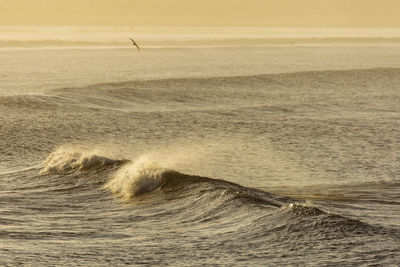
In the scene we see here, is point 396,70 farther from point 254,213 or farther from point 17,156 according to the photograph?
point 254,213

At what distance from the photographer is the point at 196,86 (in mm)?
57375

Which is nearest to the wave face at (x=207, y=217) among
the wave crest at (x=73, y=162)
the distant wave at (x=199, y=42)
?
the wave crest at (x=73, y=162)

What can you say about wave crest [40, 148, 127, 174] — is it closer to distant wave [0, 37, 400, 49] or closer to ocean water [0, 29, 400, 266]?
ocean water [0, 29, 400, 266]

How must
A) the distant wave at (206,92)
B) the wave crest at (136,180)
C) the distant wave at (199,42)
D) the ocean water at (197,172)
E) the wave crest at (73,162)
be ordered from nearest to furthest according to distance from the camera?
the ocean water at (197,172)
the wave crest at (136,180)
the wave crest at (73,162)
the distant wave at (206,92)
the distant wave at (199,42)

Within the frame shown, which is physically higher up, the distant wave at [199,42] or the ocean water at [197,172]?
the distant wave at [199,42]

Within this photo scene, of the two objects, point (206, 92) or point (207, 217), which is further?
point (206, 92)

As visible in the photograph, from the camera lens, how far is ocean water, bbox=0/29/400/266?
17094 mm

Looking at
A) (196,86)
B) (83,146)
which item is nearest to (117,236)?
(83,146)

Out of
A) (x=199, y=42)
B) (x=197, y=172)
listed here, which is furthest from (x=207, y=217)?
(x=199, y=42)

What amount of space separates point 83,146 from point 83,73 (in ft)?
113

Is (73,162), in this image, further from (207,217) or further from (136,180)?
(207,217)

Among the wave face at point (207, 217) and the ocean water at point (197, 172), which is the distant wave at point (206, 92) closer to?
the ocean water at point (197, 172)

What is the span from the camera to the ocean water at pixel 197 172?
1709 cm

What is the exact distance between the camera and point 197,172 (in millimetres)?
26734
